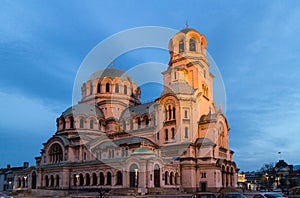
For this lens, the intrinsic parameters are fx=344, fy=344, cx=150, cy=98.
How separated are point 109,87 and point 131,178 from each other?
2506 cm

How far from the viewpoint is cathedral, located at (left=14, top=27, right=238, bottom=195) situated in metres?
47.5

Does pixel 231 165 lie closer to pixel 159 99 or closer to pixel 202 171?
pixel 202 171

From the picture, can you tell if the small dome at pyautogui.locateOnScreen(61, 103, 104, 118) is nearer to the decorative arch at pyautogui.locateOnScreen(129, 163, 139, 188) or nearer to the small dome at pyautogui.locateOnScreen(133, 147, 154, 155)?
the small dome at pyautogui.locateOnScreen(133, 147, 154, 155)

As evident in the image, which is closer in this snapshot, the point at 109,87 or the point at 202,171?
the point at 202,171

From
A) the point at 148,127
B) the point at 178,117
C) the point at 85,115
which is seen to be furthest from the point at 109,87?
the point at 178,117

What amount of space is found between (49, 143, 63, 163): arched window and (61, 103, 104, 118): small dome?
5.87 meters

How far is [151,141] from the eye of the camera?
53000 millimetres

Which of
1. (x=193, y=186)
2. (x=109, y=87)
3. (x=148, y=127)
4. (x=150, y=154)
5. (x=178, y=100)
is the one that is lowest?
(x=193, y=186)

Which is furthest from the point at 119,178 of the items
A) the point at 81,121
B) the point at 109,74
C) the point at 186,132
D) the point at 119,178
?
the point at 109,74

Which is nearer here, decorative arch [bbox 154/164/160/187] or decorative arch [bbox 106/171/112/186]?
decorative arch [bbox 154/164/160/187]

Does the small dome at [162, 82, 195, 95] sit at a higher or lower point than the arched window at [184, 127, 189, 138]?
higher

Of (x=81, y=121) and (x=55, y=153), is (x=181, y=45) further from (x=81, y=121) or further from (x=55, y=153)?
(x=55, y=153)

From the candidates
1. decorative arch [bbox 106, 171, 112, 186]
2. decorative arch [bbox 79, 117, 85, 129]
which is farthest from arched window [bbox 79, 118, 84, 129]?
decorative arch [bbox 106, 171, 112, 186]

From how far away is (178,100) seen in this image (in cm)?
5194
